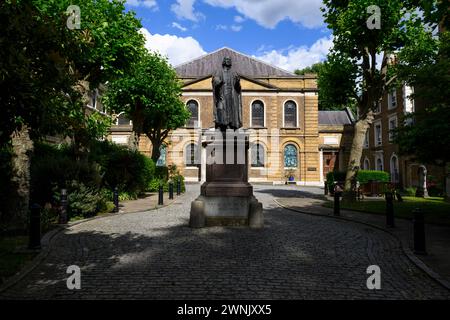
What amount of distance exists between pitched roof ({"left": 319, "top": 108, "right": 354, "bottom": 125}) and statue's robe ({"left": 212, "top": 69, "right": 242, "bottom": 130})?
32608 millimetres

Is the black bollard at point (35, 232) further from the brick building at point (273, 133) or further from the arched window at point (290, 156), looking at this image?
the arched window at point (290, 156)

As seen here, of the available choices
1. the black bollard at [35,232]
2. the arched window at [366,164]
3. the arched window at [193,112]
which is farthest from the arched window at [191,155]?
the black bollard at [35,232]

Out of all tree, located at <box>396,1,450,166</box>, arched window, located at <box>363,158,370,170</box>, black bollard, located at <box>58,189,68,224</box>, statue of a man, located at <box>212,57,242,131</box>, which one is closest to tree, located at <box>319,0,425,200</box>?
tree, located at <box>396,1,450,166</box>

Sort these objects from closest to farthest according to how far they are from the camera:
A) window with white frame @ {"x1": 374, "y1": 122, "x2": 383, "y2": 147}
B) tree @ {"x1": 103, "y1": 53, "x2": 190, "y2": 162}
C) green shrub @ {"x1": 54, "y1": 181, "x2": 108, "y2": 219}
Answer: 1. green shrub @ {"x1": 54, "y1": 181, "x2": 108, "y2": 219}
2. tree @ {"x1": 103, "y1": 53, "x2": 190, "y2": 162}
3. window with white frame @ {"x1": 374, "y1": 122, "x2": 383, "y2": 147}

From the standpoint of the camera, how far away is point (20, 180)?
323 inches

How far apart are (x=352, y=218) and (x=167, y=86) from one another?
15390mm

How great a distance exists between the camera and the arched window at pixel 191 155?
34.5 m

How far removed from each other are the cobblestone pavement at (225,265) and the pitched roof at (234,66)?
31.2m

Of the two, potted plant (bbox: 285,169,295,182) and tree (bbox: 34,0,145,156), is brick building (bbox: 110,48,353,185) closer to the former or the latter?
potted plant (bbox: 285,169,295,182)

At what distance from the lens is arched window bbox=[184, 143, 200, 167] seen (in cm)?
3447

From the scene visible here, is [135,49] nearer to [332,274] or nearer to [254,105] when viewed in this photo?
[332,274]

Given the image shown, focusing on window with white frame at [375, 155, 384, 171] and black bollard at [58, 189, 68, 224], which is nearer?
black bollard at [58, 189, 68, 224]

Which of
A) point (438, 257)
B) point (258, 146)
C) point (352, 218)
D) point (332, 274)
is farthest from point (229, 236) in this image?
point (258, 146)
